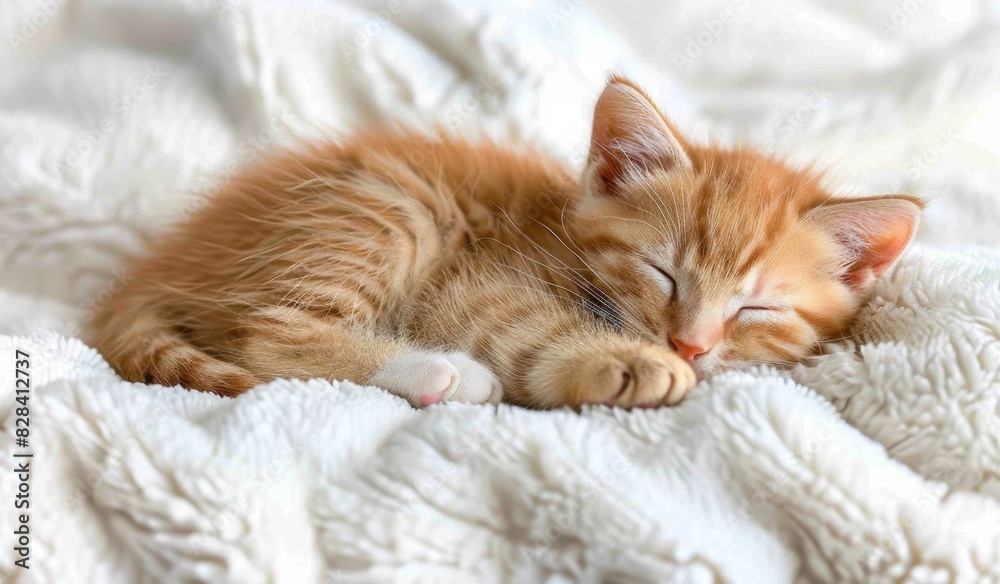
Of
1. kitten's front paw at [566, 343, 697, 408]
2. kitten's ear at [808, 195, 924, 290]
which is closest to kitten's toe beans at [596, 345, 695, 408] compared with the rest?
kitten's front paw at [566, 343, 697, 408]

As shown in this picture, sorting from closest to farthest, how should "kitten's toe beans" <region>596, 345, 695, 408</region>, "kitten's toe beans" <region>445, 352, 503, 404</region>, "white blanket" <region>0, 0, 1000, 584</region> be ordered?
"white blanket" <region>0, 0, 1000, 584</region> < "kitten's toe beans" <region>596, 345, 695, 408</region> < "kitten's toe beans" <region>445, 352, 503, 404</region>

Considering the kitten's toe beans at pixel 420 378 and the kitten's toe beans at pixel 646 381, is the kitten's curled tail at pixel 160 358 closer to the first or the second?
the kitten's toe beans at pixel 420 378

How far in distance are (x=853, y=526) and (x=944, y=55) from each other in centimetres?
177

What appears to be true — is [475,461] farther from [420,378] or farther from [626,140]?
[626,140]

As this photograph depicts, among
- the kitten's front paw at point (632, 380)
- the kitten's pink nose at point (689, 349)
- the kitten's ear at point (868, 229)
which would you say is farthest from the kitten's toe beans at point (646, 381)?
the kitten's ear at point (868, 229)

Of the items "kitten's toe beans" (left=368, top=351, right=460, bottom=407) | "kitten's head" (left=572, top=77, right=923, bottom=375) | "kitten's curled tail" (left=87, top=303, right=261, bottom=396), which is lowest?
"kitten's curled tail" (left=87, top=303, right=261, bottom=396)

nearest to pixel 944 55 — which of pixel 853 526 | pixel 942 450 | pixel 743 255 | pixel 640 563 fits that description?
pixel 743 255

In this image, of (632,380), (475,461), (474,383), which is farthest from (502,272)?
(475,461)

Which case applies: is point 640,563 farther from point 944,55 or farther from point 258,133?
point 944,55

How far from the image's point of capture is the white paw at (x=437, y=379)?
0.98 metres

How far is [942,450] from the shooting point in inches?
30.7

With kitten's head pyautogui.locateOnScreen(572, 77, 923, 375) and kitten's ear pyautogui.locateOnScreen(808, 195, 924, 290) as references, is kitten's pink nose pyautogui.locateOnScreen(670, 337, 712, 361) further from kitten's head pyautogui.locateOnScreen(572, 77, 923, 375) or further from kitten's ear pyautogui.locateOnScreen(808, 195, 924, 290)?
kitten's ear pyautogui.locateOnScreen(808, 195, 924, 290)

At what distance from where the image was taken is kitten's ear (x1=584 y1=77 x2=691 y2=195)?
1.19 m

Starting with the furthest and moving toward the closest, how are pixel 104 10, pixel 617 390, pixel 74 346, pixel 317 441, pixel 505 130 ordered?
1. pixel 505 130
2. pixel 104 10
3. pixel 74 346
4. pixel 617 390
5. pixel 317 441
